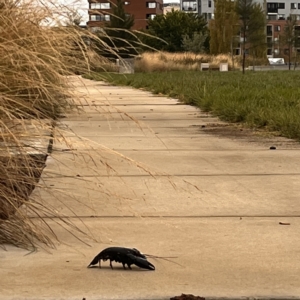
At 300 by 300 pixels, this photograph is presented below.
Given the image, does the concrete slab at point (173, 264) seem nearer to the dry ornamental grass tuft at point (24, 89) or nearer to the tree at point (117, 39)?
the dry ornamental grass tuft at point (24, 89)

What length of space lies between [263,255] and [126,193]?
1.55 m

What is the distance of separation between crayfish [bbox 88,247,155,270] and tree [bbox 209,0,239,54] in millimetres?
42043

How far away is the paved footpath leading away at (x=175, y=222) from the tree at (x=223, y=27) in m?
39.4

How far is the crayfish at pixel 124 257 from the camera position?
2.84 metres

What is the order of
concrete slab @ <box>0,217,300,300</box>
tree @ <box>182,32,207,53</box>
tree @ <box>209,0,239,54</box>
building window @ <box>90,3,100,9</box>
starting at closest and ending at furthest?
concrete slab @ <box>0,217,300,300</box> → building window @ <box>90,3,100,9</box> → tree @ <box>209,0,239,54</box> → tree @ <box>182,32,207,53</box>

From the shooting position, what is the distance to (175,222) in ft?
12.0

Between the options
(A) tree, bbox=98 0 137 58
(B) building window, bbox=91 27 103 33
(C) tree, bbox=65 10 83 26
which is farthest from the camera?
(B) building window, bbox=91 27 103 33

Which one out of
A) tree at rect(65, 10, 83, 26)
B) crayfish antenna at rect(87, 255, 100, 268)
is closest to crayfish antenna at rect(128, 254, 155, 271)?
crayfish antenna at rect(87, 255, 100, 268)

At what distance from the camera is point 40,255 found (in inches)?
120

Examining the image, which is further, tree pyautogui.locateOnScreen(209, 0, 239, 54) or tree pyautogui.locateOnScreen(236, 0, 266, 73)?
tree pyautogui.locateOnScreen(209, 0, 239, 54)

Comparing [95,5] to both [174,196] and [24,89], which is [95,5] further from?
[174,196]

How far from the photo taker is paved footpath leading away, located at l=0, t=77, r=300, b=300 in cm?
266

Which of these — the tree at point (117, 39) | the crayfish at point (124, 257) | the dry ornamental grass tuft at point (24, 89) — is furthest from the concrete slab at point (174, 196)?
the tree at point (117, 39)

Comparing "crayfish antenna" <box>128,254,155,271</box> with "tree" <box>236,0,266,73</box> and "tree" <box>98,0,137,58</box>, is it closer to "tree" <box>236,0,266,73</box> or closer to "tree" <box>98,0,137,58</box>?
"tree" <box>98,0,137,58</box>
